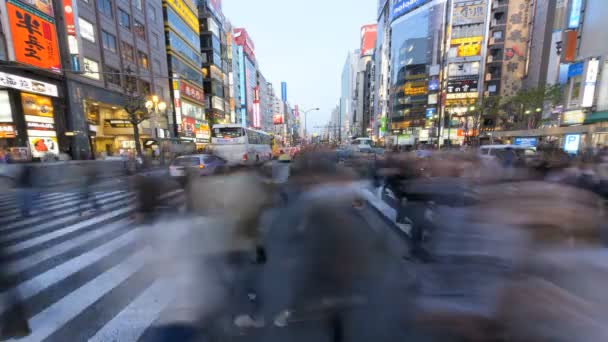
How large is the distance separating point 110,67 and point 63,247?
2724 centimetres

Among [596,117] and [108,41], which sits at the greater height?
[108,41]

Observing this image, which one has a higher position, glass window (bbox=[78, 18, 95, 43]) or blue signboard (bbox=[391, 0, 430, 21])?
blue signboard (bbox=[391, 0, 430, 21])

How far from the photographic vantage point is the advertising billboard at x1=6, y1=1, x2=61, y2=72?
15109mm

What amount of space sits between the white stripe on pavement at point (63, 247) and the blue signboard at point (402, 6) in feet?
234

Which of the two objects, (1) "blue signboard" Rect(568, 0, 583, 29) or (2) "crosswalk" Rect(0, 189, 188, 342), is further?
(1) "blue signboard" Rect(568, 0, 583, 29)

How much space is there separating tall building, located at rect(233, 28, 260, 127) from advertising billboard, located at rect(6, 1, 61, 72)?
5202 centimetres

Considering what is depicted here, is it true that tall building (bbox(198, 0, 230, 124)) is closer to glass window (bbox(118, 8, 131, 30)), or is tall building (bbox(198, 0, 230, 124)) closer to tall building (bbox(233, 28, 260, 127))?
Result: tall building (bbox(233, 28, 260, 127))

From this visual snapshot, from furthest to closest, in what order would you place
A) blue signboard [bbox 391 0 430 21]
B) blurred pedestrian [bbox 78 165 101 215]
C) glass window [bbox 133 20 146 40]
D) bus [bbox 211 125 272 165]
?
blue signboard [bbox 391 0 430 21] < glass window [bbox 133 20 146 40] < bus [bbox 211 125 272 165] < blurred pedestrian [bbox 78 165 101 215]

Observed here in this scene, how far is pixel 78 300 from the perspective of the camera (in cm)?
→ 335

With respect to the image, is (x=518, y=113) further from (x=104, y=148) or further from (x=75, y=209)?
(x=104, y=148)

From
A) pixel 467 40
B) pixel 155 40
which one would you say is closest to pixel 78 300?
pixel 155 40

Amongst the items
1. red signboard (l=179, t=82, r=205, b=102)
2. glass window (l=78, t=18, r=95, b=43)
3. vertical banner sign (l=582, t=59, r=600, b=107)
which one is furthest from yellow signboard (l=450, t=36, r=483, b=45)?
glass window (l=78, t=18, r=95, b=43)

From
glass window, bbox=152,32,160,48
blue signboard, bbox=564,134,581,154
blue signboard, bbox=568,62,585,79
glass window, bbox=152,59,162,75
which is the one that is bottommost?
blue signboard, bbox=564,134,581,154

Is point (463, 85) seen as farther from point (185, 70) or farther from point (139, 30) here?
point (139, 30)
